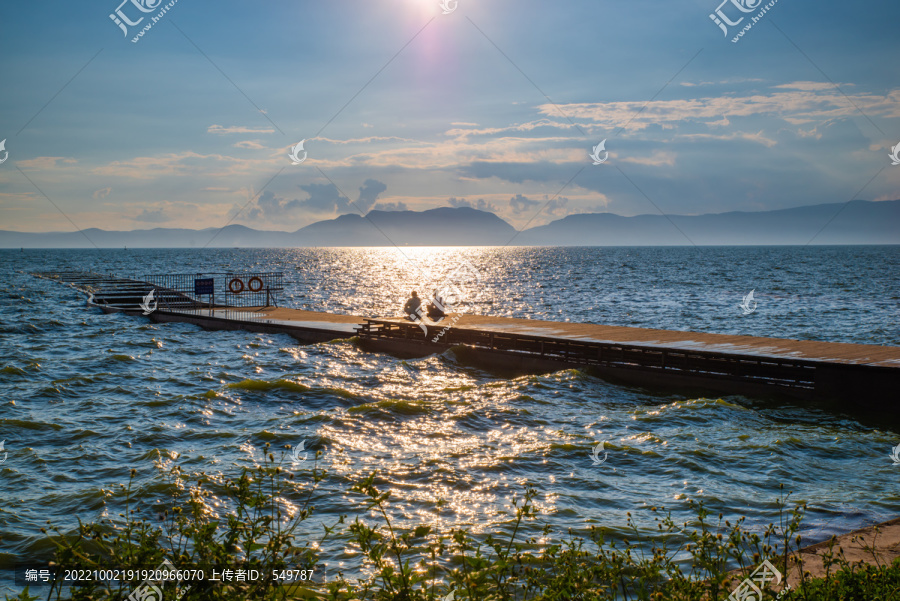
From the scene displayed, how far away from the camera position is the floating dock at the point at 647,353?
19.5m

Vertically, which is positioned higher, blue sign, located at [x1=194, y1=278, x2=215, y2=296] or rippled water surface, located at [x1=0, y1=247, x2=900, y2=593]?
blue sign, located at [x1=194, y1=278, x2=215, y2=296]

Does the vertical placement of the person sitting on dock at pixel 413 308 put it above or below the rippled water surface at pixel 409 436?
above

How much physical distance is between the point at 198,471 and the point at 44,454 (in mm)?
4682

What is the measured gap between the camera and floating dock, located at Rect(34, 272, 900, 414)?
1950 cm

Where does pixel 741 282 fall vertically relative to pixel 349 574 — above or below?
above

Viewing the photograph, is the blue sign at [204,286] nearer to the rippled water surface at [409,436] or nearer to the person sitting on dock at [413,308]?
the rippled water surface at [409,436]

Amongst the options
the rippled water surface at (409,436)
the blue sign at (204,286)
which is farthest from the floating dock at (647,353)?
the blue sign at (204,286)

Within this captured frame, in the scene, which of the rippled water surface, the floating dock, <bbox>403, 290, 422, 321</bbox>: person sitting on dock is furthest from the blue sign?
<bbox>403, 290, 422, 321</bbox>: person sitting on dock

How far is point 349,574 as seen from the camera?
9891mm

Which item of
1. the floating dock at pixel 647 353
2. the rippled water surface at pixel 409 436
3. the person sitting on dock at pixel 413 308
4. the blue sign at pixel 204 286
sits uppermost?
the blue sign at pixel 204 286

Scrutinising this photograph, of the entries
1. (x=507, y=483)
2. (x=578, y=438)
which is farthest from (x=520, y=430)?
(x=507, y=483)

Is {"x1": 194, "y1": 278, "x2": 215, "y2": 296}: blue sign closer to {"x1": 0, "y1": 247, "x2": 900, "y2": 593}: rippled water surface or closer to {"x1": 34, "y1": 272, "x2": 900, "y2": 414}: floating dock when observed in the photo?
{"x1": 34, "y1": 272, "x2": 900, "y2": 414}: floating dock

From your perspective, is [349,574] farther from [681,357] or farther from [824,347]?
[824,347]

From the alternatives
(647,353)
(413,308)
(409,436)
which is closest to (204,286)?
(413,308)
